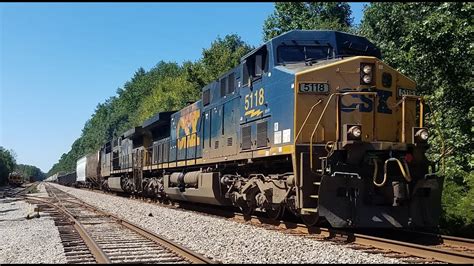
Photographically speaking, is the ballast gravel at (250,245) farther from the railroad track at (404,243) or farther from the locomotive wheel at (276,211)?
the locomotive wheel at (276,211)

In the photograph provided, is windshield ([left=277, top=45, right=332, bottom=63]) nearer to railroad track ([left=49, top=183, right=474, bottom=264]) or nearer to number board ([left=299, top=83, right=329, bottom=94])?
number board ([left=299, top=83, right=329, bottom=94])

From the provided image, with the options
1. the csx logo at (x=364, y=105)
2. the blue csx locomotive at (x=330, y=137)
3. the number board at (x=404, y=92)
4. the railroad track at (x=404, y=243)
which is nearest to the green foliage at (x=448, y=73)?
the number board at (x=404, y=92)

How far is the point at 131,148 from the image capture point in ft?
91.1

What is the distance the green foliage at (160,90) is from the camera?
44281 millimetres

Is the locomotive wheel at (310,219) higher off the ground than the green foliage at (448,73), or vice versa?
the green foliage at (448,73)

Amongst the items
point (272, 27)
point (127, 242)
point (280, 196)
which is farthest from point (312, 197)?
point (272, 27)

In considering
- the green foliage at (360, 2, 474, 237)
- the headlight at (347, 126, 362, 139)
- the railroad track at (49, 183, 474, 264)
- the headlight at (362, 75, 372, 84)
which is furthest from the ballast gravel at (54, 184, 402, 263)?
the green foliage at (360, 2, 474, 237)

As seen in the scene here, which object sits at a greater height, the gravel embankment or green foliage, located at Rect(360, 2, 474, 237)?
green foliage, located at Rect(360, 2, 474, 237)

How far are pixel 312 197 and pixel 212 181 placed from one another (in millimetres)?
5096

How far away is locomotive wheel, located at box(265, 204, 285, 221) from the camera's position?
1089 centimetres

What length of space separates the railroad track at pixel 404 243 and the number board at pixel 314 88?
107 inches

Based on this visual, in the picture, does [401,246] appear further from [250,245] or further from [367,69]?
[367,69]

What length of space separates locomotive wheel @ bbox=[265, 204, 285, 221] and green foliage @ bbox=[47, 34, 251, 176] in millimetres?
25789

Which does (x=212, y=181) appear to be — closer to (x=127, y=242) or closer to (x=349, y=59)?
(x=127, y=242)
